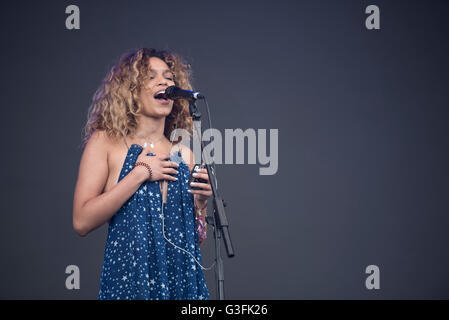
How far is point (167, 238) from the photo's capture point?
4.53ft

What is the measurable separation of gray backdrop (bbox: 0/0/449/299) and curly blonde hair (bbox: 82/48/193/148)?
1.30 meters

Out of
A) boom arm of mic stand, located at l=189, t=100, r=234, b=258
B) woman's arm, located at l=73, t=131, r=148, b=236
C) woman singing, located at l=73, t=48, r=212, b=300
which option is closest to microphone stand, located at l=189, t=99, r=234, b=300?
boom arm of mic stand, located at l=189, t=100, r=234, b=258

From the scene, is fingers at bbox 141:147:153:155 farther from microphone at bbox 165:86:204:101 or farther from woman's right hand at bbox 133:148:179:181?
microphone at bbox 165:86:204:101

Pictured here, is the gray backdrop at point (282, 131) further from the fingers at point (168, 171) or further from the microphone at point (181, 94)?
the microphone at point (181, 94)

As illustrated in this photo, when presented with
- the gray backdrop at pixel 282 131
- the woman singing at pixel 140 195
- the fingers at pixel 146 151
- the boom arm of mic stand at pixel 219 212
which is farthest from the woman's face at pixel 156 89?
the gray backdrop at pixel 282 131

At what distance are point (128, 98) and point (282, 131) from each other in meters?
1.69

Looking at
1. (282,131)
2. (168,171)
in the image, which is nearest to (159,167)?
(168,171)

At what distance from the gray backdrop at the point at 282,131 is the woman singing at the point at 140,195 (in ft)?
4.66

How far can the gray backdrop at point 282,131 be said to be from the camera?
110 inches

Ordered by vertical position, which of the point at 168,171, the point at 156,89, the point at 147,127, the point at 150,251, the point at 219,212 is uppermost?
the point at 156,89

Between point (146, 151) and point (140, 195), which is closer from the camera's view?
point (140, 195)

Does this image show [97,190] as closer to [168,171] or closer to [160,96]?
[168,171]

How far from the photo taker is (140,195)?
137 centimetres
